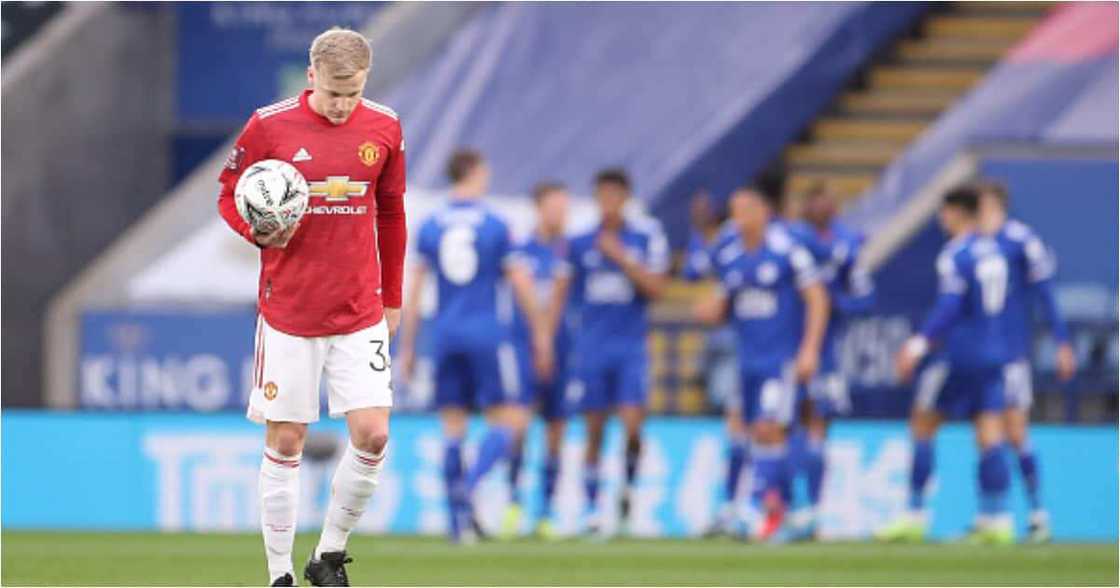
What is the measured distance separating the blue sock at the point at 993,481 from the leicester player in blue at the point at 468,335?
2.64 meters

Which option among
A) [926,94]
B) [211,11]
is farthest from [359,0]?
[926,94]

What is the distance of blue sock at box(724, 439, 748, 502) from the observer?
14852mm

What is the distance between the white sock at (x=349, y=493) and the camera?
28.4 feet

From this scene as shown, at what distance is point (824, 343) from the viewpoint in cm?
1495

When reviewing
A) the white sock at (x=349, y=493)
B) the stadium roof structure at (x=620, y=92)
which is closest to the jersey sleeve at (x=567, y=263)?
the stadium roof structure at (x=620, y=92)

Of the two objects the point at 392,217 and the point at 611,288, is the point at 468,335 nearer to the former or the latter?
→ the point at 611,288

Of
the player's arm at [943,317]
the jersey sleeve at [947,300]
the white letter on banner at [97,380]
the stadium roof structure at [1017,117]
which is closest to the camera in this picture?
the player's arm at [943,317]

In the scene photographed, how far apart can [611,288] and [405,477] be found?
202cm

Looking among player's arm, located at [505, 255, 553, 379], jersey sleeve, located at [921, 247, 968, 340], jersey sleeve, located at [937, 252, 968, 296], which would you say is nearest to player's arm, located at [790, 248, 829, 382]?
jersey sleeve, located at [921, 247, 968, 340]

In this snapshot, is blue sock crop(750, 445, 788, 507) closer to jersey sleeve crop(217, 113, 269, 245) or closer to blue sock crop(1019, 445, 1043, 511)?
blue sock crop(1019, 445, 1043, 511)

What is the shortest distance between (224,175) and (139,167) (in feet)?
38.3

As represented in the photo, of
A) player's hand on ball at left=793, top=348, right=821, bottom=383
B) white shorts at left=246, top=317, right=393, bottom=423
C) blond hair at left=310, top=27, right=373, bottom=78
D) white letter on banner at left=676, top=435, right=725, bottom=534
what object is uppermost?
blond hair at left=310, top=27, right=373, bottom=78

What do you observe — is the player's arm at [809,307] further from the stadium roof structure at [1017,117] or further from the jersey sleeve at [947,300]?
the stadium roof structure at [1017,117]

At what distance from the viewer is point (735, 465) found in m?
14.9
